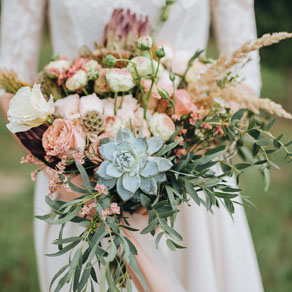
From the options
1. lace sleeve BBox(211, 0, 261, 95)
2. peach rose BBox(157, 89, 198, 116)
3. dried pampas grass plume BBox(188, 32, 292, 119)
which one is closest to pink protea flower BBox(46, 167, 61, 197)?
peach rose BBox(157, 89, 198, 116)

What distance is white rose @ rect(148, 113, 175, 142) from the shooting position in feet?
3.54

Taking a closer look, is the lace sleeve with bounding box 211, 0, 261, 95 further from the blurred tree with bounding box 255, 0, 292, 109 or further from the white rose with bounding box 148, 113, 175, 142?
the blurred tree with bounding box 255, 0, 292, 109

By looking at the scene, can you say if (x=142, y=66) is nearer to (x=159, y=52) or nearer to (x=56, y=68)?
(x=159, y=52)

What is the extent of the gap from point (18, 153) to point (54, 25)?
378cm

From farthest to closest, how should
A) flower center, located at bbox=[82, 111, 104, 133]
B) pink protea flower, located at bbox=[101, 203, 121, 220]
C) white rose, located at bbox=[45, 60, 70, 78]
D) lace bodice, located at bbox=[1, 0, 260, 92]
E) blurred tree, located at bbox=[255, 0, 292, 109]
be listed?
blurred tree, located at bbox=[255, 0, 292, 109], lace bodice, located at bbox=[1, 0, 260, 92], white rose, located at bbox=[45, 60, 70, 78], flower center, located at bbox=[82, 111, 104, 133], pink protea flower, located at bbox=[101, 203, 121, 220]

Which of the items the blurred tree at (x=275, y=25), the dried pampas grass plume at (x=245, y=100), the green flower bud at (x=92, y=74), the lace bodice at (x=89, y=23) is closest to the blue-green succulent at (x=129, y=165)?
the green flower bud at (x=92, y=74)

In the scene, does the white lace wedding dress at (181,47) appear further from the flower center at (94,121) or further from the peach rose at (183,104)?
the flower center at (94,121)

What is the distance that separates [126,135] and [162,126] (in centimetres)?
13

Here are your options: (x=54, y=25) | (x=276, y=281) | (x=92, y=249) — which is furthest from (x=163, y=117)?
(x=276, y=281)

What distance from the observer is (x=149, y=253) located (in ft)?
3.98

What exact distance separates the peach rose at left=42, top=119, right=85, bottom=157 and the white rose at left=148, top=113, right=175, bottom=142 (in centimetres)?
20

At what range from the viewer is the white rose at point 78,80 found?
1.12 metres

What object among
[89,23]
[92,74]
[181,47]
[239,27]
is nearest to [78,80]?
[92,74]

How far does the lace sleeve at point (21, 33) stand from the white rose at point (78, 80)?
60 cm
